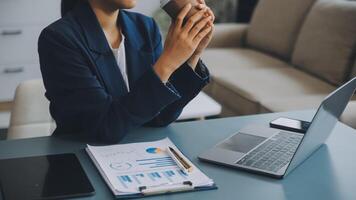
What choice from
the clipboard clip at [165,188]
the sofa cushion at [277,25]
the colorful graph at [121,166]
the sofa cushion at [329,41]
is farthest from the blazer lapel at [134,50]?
the sofa cushion at [277,25]

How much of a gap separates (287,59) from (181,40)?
7.68 feet

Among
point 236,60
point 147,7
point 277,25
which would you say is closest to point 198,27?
point 236,60

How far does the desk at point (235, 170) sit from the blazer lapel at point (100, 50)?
0.46 ft

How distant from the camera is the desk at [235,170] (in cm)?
109

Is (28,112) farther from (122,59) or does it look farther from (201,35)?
(201,35)

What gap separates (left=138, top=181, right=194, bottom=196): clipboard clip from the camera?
1.06m

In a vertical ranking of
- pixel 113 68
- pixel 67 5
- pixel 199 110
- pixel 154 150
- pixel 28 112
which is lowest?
pixel 199 110

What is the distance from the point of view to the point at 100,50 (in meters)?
1.40

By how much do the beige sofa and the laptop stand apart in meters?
1.22

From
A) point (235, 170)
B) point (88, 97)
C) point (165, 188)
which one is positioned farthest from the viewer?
point (88, 97)

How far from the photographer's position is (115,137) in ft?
4.25

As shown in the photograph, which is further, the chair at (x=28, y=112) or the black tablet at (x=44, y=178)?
the chair at (x=28, y=112)

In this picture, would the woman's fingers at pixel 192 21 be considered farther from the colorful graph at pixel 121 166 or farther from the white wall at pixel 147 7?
the white wall at pixel 147 7

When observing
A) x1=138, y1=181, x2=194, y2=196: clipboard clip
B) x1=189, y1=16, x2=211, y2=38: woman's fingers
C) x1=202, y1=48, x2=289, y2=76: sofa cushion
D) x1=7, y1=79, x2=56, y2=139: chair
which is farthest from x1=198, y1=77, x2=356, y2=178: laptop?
x1=202, y1=48, x2=289, y2=76: sofa cushion
